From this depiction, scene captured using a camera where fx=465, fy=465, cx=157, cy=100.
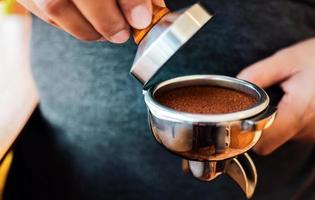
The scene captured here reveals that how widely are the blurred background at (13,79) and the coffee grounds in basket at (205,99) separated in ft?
0.72

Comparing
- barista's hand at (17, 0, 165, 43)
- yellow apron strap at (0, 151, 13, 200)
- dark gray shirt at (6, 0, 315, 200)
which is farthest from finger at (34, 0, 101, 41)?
yellow apron strap at (0, 151, 13, 200)

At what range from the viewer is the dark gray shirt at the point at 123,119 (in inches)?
21.3

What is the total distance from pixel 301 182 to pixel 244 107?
30 cm

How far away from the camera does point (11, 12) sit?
0.83 metres

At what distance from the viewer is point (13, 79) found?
2.19 ft

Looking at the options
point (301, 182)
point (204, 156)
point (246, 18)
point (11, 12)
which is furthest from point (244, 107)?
point (11, 12)

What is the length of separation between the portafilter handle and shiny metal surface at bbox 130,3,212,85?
10 cm

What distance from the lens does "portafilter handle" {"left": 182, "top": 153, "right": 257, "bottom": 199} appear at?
0.42 metres

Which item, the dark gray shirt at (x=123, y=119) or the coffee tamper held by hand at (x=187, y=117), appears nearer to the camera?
the coffee tamper held by hand at (x=187, y=117)

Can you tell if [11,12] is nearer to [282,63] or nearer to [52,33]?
[52,33]

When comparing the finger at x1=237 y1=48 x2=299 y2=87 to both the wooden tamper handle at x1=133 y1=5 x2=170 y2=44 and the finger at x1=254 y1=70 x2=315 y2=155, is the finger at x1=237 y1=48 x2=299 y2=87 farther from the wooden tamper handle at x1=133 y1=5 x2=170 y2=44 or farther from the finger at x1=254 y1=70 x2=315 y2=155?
the wooden tamper handle at x1=133 y1=5 x2=170 y2=44

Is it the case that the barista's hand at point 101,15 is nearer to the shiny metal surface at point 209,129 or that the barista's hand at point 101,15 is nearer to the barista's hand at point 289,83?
the shiny metal surface at point 209,129

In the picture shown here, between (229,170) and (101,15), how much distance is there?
196 mm

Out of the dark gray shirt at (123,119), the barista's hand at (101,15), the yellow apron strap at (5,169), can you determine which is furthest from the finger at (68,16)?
the yellow apron strap at (5,169)
